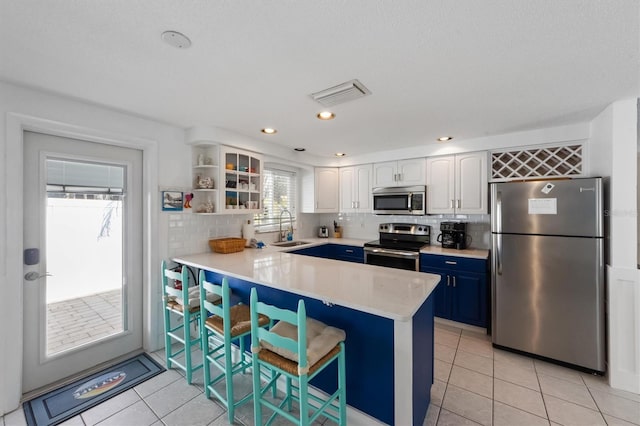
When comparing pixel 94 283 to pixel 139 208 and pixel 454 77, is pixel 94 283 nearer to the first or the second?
pixel 139 208

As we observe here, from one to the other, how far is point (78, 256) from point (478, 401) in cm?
346

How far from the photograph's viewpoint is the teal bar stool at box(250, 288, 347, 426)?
1.38 metres

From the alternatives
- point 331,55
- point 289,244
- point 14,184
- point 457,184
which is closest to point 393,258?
point 457,184

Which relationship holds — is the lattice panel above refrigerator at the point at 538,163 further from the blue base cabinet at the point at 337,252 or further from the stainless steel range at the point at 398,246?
the blue base cabinet at the point at 337,252

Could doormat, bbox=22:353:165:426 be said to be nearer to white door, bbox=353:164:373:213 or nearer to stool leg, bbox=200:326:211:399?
stool leg, bbox=200:326:211:399

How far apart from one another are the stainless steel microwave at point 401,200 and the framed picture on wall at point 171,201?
8.69 ft

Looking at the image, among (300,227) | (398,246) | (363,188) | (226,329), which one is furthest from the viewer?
(300,227)

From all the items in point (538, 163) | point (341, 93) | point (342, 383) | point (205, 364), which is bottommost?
point (205, 364)

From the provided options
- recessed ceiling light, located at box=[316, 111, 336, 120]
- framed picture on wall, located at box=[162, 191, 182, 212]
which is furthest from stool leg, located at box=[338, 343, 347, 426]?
framed picture on wall, located at box=[162, 191, 182, 212]

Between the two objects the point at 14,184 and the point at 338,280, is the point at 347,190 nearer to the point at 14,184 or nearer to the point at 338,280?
the point at 338,280

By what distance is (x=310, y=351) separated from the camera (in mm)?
1442

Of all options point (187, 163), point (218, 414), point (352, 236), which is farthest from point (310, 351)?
point (352, 236)

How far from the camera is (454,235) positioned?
3471 mm

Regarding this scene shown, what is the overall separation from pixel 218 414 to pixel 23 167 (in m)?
2.33
